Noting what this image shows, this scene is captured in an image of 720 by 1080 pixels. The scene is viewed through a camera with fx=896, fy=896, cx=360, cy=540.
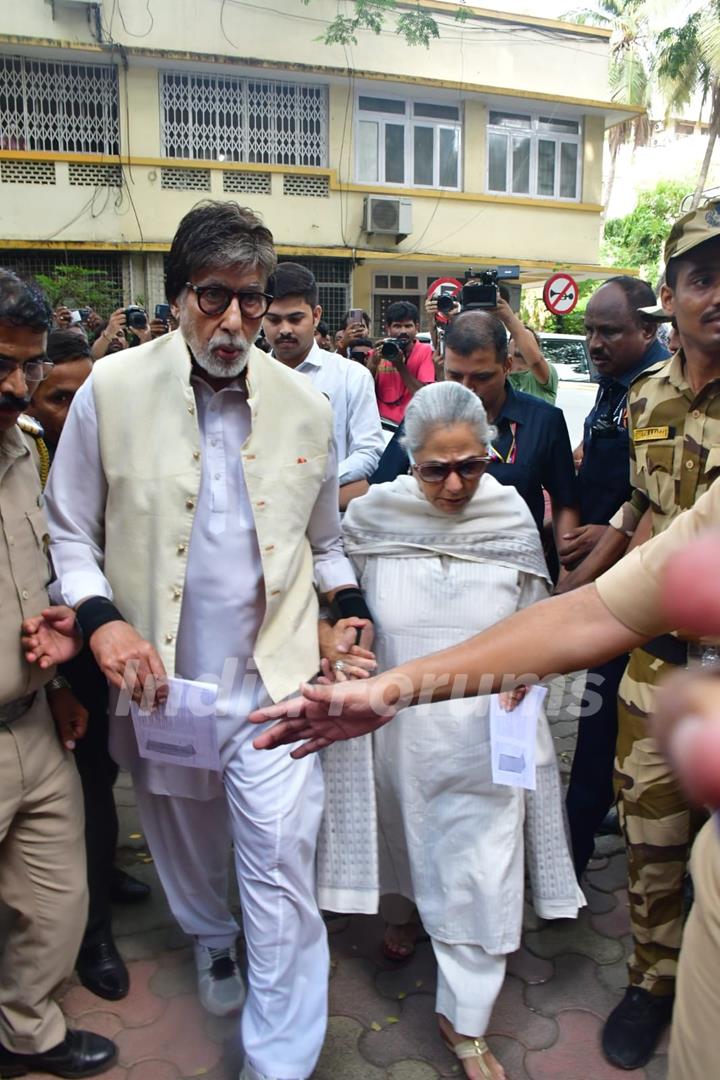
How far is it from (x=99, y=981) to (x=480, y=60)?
1832 cm

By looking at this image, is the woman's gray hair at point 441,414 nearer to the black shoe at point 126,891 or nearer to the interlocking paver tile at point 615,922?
the interlocking paver tile at point 615,922

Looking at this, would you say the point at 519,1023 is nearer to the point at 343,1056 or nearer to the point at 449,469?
the point at 343,1056

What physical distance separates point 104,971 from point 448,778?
3.99ft

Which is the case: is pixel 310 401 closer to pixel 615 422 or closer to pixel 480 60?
pixel 615 422

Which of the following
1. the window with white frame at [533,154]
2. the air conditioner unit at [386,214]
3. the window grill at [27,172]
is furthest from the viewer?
the window with white frame at [533,154]

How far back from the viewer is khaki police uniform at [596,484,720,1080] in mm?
1248

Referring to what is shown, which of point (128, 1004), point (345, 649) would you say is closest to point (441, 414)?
point (345, 649)

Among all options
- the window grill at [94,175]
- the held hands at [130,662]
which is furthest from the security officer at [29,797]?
the window grill at [94,175]

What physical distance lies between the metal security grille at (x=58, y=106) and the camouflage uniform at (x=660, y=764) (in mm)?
15148

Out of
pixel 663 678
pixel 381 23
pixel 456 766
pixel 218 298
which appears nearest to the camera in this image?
pixel 218 298

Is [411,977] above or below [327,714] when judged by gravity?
below

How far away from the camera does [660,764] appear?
8.10ft

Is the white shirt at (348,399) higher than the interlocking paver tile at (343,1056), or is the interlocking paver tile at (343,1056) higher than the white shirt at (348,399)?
the white shirt at (348,399)

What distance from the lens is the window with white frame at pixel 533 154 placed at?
1797cm
